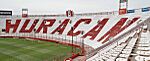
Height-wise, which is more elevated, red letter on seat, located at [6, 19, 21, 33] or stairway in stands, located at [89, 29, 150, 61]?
stairway in stands, located at [89, 29, 150, 61]

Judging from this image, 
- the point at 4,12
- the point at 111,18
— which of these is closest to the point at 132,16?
the point at 111,18

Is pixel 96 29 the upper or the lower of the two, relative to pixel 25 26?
upper

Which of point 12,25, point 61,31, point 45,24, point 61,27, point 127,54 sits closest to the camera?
point 127,54

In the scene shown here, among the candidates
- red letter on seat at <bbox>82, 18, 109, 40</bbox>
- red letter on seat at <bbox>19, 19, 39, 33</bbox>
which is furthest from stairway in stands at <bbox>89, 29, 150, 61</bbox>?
red letter on seat at <bbox>19, 19, 39, 33</bbox>

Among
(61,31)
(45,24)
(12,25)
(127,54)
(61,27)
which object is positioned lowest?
(61,31)

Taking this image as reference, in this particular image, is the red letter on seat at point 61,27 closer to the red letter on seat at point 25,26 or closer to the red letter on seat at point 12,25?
the red letter on seat at point 25,26

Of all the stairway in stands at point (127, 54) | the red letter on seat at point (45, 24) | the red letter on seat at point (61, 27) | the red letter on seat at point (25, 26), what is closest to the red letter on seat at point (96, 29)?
the red letter on seat at point (61, 27)

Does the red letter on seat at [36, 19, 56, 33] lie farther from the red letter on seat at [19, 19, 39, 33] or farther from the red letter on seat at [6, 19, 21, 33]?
the red letter on seat at [6, 19, 21, 33]

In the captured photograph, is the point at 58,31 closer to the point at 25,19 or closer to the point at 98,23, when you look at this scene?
the point at 98,23

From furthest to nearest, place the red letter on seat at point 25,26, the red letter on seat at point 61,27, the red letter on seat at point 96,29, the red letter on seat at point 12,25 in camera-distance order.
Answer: the red letter on seat at point 12,25, the red letter on seat at point 25,26, the red letter on seat at point 61,27, the red letter on seat at point 96,29

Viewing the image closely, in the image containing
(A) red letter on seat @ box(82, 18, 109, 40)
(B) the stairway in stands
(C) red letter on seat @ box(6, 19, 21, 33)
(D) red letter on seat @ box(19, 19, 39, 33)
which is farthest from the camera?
(C) red letter on seat @ box(6, 19, 21, 33)

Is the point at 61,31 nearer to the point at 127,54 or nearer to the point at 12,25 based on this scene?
the point at 12,25

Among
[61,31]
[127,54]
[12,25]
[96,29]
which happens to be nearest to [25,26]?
[12,25]

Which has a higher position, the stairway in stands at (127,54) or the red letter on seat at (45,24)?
the stairway in stands at (127,54)
